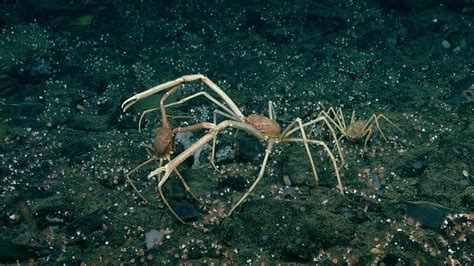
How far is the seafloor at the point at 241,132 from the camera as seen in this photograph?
290cm

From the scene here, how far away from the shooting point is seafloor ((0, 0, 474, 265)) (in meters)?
2.90

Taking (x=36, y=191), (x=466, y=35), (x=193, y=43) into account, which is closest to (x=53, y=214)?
(x=36, y=191)

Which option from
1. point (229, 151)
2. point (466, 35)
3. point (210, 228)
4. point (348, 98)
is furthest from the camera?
point (466, 35)

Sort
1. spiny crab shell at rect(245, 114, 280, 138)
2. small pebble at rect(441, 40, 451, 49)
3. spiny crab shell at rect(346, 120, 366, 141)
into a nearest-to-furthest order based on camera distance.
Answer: spiny crab shell at rect(245, 114, 280, 138)
spiny crab shell at rect(346, 120, 366, 141)
small pebble at rect(441, 40, 451, 49)

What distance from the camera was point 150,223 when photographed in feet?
9.95

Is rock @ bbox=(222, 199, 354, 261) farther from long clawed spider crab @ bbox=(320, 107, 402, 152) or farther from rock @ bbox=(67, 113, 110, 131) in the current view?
rock @ bbox=(67, 113, 110, 131)

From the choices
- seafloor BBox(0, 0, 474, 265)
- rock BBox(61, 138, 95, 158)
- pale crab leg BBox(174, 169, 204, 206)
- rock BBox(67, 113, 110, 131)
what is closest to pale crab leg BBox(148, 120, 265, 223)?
pale crab leg BBox(174, 169, 204, 206)

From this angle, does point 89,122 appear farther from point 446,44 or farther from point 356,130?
point 446,44

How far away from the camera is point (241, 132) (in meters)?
3.82

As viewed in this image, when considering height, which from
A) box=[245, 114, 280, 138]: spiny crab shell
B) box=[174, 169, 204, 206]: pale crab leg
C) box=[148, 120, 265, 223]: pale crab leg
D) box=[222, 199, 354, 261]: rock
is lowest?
box=[222, 199, 354, 261]: rock

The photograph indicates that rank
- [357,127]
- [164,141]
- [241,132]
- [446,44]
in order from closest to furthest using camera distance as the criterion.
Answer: [164,141] → [357,127] → [241,132] → [446,44]

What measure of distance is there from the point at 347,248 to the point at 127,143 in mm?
1914

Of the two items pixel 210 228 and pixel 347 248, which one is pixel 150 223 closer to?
pixel 210 228

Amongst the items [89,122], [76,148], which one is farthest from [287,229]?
[89,122]
